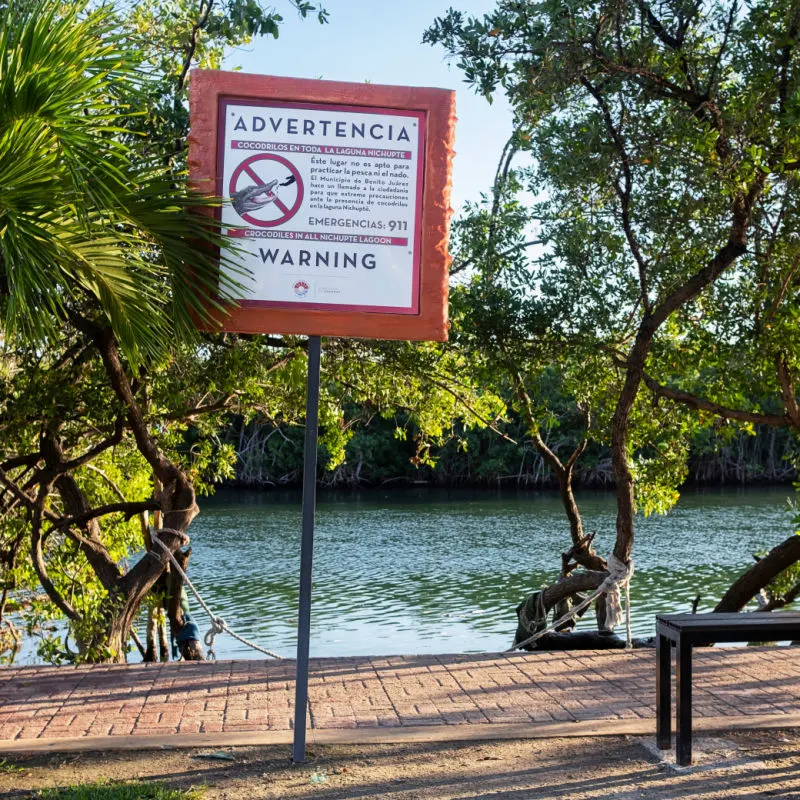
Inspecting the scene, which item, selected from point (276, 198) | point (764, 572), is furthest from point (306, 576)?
point (764, 572)

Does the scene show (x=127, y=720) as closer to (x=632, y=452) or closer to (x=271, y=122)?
(x=271, y=122)

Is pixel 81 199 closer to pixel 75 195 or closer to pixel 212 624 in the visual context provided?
pixel 75 195

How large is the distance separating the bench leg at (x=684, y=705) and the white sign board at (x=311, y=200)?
209 cm

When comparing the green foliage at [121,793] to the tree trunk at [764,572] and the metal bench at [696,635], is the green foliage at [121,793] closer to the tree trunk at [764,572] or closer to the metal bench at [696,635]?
the metal bench at [696,635]

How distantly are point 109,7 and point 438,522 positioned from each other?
3073 centimetres

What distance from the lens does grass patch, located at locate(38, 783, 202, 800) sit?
165 inches

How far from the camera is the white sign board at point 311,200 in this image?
4.78 m

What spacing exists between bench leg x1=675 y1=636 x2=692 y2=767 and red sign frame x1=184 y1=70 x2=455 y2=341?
185 centimetres

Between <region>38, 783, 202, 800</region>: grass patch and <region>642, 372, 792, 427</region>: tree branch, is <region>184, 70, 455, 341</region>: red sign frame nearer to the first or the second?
<region>38, 783, 202, 800</region>: grass patch

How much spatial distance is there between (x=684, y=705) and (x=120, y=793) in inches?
99.4

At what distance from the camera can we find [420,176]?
16.1 feet

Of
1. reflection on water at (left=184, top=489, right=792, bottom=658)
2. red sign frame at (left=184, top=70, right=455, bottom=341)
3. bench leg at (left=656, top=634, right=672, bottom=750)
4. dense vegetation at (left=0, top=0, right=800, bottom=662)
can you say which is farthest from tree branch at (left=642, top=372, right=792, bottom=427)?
reflection on water at (left=184, top=489, right=792, bottom=658)

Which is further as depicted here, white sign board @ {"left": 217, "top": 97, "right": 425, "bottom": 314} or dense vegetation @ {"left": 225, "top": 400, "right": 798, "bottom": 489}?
dense vegetation @ {"left": 225, "top": 400, "right": 798, "bottom": 489}

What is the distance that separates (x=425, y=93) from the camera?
16.0 ft
